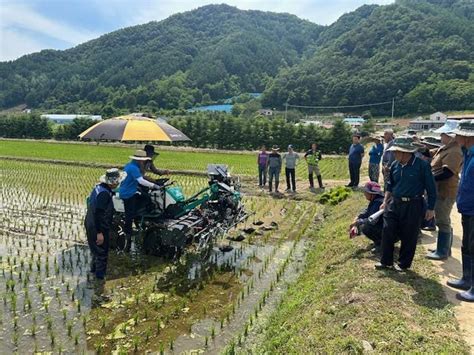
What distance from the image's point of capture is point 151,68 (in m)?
121

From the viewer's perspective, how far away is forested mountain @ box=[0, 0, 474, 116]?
258 feet

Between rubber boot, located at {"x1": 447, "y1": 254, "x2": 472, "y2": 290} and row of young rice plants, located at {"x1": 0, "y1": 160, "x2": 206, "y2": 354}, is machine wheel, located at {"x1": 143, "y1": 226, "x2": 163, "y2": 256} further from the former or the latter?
rubber boot, located at {"x1": 447, "y1": 254, "x2": 472, "y2": 290}

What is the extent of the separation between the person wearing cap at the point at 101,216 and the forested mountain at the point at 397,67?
2914 inches

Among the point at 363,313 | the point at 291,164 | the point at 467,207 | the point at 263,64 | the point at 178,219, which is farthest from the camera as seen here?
the point at 263,64

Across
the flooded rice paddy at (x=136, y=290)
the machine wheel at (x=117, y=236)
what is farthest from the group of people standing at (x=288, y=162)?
the machine wheel at (x=117, y=236)

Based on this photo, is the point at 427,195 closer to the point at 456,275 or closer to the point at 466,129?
the point at 466,129

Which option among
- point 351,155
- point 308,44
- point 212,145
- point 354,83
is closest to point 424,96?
point 354,83

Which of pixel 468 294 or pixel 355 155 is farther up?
pixel 355 155

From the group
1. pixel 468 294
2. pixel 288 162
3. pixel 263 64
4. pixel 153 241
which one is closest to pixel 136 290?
pixel 153 241

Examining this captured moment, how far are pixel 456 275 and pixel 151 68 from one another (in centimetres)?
12427

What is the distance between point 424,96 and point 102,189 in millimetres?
75613

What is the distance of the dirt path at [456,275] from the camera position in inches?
156

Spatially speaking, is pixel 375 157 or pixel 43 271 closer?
pixel 43 271

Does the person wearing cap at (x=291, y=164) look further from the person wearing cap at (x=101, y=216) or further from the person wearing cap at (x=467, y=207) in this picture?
the person wearing cap at (x=467, y=207)
